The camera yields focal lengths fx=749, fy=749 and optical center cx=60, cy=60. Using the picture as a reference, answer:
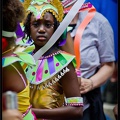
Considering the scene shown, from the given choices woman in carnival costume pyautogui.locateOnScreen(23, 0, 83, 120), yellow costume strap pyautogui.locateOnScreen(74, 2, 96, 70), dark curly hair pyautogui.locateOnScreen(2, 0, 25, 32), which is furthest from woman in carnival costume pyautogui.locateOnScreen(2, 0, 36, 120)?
yellow costume strap pyautogui.locateOnScreen(74, 2, 96, 70)

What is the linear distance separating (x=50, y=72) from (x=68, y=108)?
252mm

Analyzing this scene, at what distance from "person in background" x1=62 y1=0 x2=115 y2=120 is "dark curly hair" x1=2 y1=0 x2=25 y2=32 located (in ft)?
1.61

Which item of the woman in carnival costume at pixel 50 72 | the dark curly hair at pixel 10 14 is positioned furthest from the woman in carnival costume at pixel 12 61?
the woman in carnival costume at pixel 50 72

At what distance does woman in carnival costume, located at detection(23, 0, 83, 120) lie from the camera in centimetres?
466

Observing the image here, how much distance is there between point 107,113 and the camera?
4.79 m

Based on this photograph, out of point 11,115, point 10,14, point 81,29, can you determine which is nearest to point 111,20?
point 81,29

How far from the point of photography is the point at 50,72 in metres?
4.68

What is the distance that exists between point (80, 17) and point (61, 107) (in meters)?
0.60

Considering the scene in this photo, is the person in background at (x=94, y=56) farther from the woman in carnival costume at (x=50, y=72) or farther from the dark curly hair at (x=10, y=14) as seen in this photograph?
the dark curly hair at (x=10, y=14)

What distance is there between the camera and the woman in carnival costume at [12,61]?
4.34 metres

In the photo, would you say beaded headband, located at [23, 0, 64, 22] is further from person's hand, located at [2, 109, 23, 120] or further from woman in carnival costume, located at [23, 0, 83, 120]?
person's hand, located at [2, 109, 23, 120]

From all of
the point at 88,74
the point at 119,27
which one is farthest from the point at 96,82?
the point at 119,27

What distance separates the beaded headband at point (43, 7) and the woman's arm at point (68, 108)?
333 millimetres

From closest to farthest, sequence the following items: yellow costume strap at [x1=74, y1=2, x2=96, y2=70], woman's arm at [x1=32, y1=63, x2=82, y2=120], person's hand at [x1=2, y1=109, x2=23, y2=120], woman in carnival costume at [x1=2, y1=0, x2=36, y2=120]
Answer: person's hand at [x1=2, y1=109, x2=23, y2=120] < woman in carnival costume at [x1=2, y1=0, x2=36, y2=120] < woman's arm at [x1=32, y1=63, x2=82, y2=120] < yellow costume strap at [x1=74, y1=2, x2=96, y2=70]
